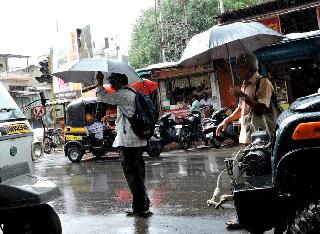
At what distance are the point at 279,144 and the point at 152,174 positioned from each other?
712cm

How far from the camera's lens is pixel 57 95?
29.3 metres

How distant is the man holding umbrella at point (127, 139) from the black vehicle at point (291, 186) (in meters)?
2.70

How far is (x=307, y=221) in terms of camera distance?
253 centimetres

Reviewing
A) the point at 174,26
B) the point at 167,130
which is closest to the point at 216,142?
the point at 167,130

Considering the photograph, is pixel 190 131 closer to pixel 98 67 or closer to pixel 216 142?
pixel 216 142

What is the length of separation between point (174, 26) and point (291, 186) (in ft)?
94.3

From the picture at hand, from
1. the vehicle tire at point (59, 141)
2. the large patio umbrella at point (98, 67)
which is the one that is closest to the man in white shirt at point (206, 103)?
the vehicle tire at point (59, 141)

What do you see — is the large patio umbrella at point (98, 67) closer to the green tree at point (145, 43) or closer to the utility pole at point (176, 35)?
the utility pole at point (176, 35)

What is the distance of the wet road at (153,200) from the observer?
5.14 meters

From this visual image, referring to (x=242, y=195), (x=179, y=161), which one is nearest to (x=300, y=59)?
(x=179, y=161)

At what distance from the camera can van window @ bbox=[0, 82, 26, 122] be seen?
404cm

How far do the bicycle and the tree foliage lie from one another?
1014 cm

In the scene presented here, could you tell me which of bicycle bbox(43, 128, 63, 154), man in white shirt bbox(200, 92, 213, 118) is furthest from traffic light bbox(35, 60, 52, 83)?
man in white shirt bbox(200, 92, 213, 118)

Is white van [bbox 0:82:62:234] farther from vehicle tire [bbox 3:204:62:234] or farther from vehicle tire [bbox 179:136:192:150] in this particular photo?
vehicle tire [bbox 179:136:192:150]
